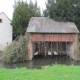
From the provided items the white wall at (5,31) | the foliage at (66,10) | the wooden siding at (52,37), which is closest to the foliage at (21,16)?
the white wall at (5,31)

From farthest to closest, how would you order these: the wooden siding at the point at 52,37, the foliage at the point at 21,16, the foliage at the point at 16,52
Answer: the foliage at the point at 21,16 → the wooden siding at the point at 52,37 → the foliage at the point at 16,52

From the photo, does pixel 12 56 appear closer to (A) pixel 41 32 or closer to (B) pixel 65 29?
(A) pixel 41 32

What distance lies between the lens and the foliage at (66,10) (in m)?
28.8

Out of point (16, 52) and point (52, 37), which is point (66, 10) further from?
point (16, 52)

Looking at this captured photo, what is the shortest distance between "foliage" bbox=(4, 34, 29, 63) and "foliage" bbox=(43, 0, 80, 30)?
674cm

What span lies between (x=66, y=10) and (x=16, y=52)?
9953 mm

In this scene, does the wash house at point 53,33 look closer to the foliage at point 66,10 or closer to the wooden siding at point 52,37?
the wooden siding at point 52,37

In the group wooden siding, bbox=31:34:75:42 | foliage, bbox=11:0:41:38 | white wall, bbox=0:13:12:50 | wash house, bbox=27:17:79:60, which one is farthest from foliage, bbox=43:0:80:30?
white wall, bbox=0:13:12:50

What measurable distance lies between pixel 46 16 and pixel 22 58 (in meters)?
9.17

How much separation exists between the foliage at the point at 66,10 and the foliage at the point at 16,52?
265 inches

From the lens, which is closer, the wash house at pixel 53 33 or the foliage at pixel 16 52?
the foliage at pixel 16 52

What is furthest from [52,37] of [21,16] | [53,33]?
[21,16]

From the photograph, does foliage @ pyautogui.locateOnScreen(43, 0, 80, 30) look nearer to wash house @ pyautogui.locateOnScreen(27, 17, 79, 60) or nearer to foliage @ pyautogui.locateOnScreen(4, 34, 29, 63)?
wash house @ pyautogui.locateOnScreen(27, 17, 79, 60)

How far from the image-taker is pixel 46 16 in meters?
31.4
